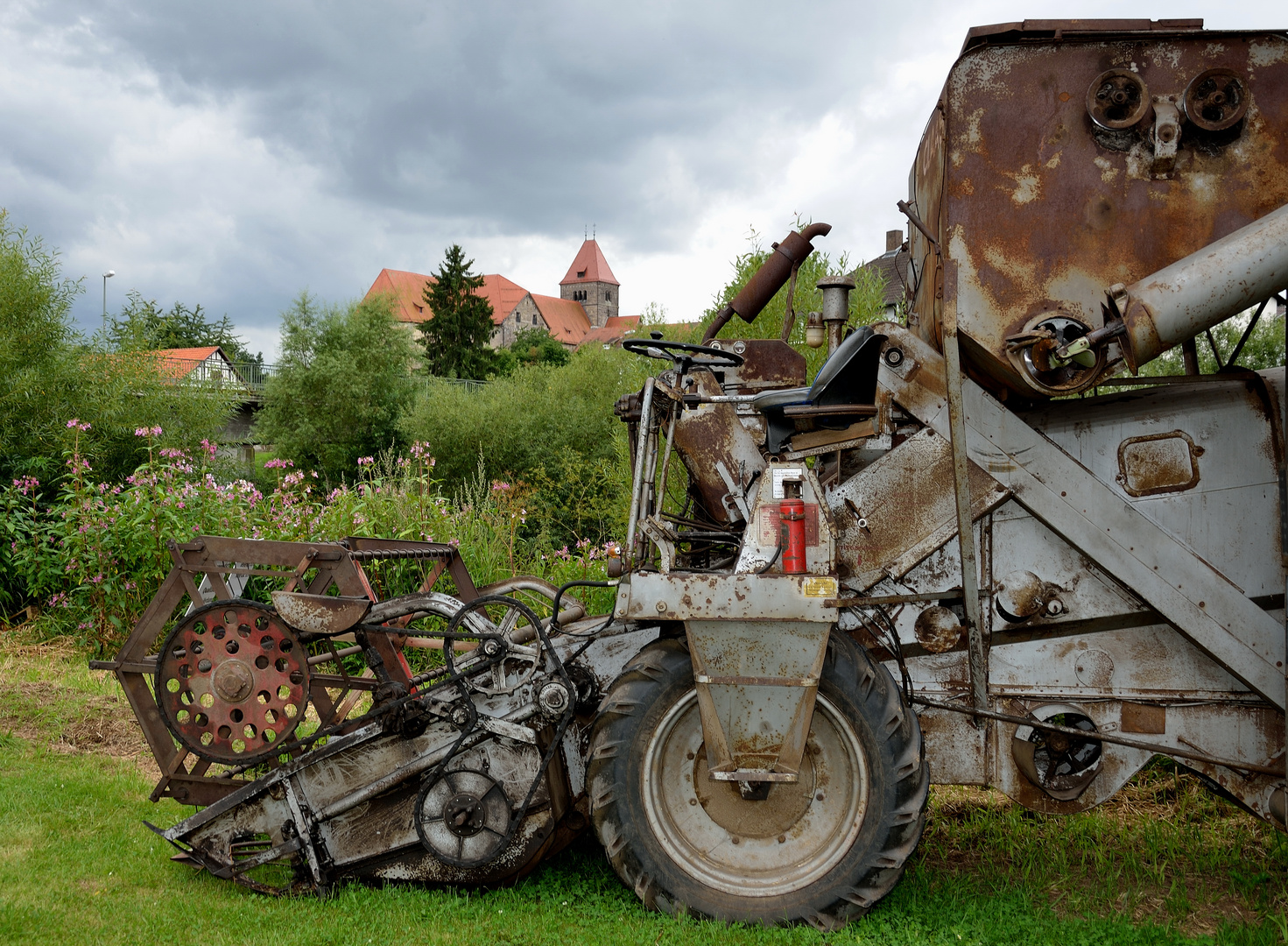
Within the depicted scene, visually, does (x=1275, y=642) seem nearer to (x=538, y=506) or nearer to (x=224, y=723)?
(x=224, y=723)

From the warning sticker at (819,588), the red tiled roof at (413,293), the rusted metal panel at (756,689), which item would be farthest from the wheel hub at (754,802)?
the red tiled roof at (413,293)

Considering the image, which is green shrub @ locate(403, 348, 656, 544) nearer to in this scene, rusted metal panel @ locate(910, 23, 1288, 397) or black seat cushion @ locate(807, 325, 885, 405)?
black seat cushion @ locate(807, 325, 885, 405)

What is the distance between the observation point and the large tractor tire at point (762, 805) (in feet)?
11.5

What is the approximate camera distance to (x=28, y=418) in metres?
12.3

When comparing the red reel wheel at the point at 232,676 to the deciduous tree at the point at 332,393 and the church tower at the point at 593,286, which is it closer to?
the deciduous tree at the point at 332,393

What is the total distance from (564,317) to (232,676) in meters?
95.0

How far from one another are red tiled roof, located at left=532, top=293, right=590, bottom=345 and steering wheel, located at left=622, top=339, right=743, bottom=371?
88.4 m

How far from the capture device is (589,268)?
103625 millimetres

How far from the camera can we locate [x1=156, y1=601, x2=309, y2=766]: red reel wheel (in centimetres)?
381

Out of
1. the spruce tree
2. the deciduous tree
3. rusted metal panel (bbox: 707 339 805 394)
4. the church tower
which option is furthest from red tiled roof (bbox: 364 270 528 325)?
rusted metal panel (bbox: 707 339 805 394)

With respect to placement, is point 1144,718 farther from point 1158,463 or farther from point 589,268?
point 589,268

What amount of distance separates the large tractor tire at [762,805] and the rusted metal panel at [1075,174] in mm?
1393

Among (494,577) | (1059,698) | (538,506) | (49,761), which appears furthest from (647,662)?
(538,506)

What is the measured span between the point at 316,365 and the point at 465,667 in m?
29.8
